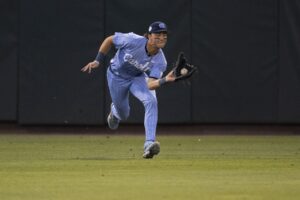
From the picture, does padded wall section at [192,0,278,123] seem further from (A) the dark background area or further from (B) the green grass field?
(B) the green grass field

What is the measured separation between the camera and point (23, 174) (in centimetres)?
975

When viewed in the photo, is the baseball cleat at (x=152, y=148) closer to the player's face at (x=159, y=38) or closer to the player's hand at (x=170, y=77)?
the player's hand at (x=170, y=77)

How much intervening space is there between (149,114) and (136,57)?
34.5 inches

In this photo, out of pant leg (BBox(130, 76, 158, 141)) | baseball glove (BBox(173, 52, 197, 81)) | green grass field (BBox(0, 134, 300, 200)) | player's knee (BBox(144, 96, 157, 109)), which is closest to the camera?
green grass field (BBox(0, 134, 300, 200))

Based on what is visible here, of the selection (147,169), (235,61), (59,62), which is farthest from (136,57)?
(235,61)

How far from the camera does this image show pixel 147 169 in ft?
34.1

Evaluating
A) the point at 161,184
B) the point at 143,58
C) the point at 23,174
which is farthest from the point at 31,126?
the point at 161,184

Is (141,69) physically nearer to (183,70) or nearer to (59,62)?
(183,70)

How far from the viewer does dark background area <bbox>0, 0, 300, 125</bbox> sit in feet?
57.6

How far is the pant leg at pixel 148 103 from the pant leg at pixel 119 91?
159 millimetres

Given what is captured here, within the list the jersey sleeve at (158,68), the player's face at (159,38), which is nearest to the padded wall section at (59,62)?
the jersey sleeve at (158,68)

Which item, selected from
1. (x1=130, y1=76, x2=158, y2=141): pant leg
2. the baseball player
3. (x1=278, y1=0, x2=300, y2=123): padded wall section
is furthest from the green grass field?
(x1=278, y1=0, x2=300, y2=123): padded wall section

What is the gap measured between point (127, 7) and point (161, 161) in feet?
21.2

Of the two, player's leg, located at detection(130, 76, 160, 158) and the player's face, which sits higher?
the player's face
